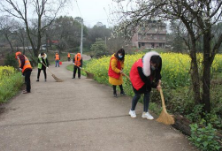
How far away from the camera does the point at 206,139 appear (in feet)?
9.51

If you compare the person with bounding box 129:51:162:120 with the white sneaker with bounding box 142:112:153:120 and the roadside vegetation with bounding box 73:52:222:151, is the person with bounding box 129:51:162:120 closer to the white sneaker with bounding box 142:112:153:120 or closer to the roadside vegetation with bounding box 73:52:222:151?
the white sneaker with bounding box 142:112:153:120

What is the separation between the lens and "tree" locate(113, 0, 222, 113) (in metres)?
3.96

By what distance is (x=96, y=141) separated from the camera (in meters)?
3.36

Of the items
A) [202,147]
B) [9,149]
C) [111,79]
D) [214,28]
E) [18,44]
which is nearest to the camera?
[202,147]

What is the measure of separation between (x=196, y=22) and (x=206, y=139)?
98.3 inches


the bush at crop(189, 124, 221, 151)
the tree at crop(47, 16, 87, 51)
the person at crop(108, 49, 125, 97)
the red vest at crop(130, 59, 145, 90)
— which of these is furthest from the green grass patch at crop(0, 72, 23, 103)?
the tree at crop(47, 16, 87, 51)

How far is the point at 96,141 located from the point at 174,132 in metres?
1.46

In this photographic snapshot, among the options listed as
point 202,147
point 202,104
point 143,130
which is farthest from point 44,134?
point 202,104

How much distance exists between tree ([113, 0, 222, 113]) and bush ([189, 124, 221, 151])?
1.66 metres

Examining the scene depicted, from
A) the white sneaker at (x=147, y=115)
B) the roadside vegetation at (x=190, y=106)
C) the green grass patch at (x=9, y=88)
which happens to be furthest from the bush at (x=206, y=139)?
the green grass patch at (x=9, y=88)

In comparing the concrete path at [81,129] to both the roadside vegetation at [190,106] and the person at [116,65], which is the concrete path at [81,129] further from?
the person at [116,65]

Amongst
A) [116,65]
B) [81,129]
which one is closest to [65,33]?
[116,65]

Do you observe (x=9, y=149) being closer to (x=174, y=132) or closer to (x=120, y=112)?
(x=120, y=112)

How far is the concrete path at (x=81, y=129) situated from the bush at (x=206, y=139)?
18 centimetres
